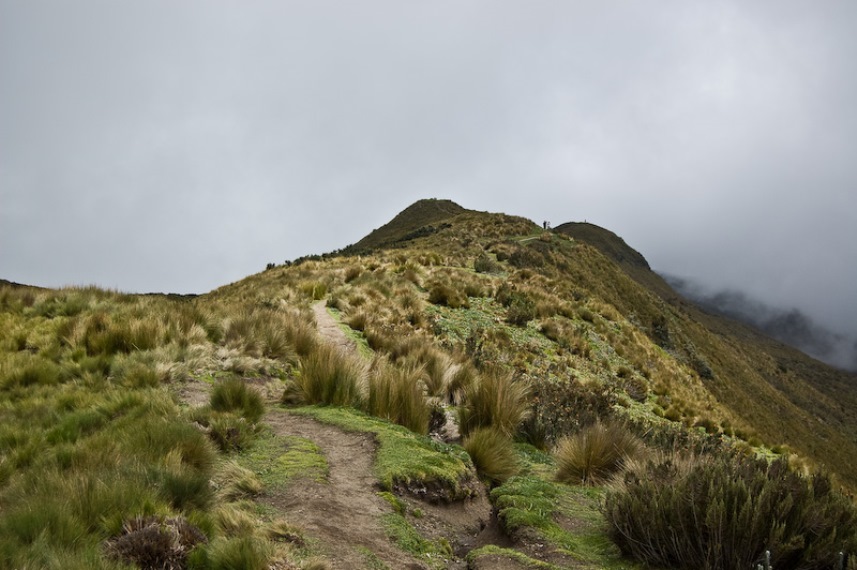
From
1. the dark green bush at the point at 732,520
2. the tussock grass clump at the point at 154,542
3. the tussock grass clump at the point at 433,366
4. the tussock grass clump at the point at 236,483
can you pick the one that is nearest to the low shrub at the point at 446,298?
the tussock grass clump at the point at 433,366

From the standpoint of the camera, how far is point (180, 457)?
14.4ft

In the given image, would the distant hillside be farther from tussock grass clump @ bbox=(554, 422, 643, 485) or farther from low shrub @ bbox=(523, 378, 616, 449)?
tussock grass clump @ bbox=(554, 422, 643, 485)

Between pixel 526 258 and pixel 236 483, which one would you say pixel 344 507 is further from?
pixel 526 258

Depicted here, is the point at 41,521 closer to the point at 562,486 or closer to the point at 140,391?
the point at 140,391

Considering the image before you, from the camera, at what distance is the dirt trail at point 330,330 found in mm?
11296

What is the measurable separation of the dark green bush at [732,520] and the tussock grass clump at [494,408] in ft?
11.2

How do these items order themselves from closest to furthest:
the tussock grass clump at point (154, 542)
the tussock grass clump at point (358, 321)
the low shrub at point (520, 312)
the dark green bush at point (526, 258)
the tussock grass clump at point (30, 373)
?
the tussock grass clump at point (154, 542), the tussock grass clump at point (30, 373), the tussock grass clump at point (358, 321), the low shrub at point (520, 312), the dark green bush at point (526, 258)

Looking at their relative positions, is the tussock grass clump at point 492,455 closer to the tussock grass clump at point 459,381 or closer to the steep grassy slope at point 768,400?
the tussock grass clump at point 459,381

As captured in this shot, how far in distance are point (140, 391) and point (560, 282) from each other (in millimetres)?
22318

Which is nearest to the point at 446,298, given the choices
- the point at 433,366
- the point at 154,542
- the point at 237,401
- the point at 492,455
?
the point at 433,366

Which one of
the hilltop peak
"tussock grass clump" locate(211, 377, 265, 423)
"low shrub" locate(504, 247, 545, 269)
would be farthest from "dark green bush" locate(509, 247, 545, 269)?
the hilltop peak

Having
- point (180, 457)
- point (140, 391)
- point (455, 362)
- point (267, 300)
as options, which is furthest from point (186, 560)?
point (267, 300)

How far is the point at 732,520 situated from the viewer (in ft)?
11.5

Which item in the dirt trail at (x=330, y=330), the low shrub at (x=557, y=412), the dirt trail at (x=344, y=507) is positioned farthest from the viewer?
the dirt trail at (x=330, y=330)
